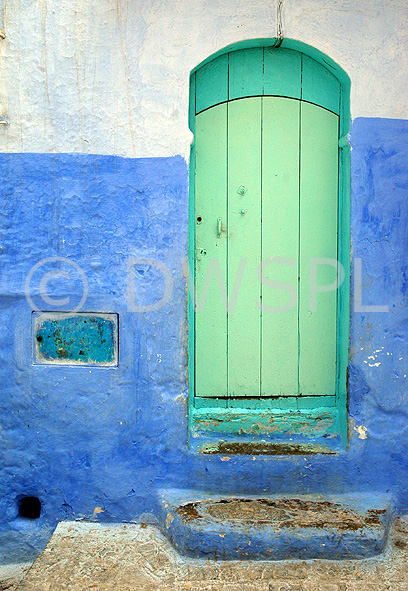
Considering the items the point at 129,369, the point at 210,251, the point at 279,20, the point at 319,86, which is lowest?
the point at 129,369

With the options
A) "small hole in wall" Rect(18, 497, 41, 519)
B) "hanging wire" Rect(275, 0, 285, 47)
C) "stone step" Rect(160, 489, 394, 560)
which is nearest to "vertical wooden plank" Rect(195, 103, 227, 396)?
"hanging wire" Rect(275, 0, 285, 47)

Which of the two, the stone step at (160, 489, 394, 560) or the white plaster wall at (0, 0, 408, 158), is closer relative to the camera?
the stone step at (160, 489, 394, 560)

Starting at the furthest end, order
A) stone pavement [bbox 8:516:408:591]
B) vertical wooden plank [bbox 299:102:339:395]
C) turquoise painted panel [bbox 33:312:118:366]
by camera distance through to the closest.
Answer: vertical wooden plank [bbox 299:102:339:395] → turquoise painted panel [bbox 33:312:118:366] → stone pavement [bbox 8:516:408:591]

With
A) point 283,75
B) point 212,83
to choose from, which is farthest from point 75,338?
point 283,75

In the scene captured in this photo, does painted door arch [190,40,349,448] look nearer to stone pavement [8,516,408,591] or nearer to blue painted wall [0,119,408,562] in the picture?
blue painted wall [0,119,408,562]

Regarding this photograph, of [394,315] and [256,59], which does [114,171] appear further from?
[394,315]

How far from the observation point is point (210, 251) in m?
2.64

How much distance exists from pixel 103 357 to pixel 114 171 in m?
0.94

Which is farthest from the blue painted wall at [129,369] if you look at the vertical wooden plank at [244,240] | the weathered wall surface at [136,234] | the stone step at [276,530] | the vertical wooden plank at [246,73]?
the vertical wooden plank at [246,73]

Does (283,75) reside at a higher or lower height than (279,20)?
lower

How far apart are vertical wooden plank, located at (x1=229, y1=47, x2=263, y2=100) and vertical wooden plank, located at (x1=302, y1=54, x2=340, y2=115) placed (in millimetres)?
235

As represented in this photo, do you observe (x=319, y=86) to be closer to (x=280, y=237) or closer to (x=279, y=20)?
(x=279, y=20)

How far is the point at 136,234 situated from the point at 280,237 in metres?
0.77

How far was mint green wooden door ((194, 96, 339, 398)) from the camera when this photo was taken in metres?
2.60
